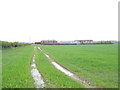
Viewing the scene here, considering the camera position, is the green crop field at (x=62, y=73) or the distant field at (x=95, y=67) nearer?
the green crop field at (x=62, y=73)

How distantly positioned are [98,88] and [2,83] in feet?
17.8

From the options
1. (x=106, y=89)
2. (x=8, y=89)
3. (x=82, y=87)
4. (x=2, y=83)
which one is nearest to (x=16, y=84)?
(x=8, y=89)

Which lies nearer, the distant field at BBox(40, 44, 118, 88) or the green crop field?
the green crop field

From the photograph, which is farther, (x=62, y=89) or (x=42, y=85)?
(x=42, y=85)

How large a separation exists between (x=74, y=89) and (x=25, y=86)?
264 cm

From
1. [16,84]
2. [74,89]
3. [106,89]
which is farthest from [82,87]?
[16,84]

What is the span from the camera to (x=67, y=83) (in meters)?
5.55

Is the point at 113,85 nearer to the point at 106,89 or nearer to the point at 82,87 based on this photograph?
the point at 106,89

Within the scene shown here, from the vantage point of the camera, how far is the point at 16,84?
5.41 metres

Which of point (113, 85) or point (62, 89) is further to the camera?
point (113, 85)

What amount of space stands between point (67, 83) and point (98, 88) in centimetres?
167

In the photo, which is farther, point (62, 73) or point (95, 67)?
→ point (95, 67)

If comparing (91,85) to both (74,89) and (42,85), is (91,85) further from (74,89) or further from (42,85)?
(42,85)

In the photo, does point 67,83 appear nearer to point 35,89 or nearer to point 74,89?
point 74,89
